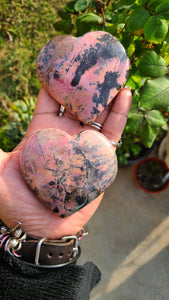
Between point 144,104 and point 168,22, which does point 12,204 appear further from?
point 168,22

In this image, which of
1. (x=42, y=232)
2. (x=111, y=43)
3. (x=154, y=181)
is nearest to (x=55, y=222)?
(x=42, y=232)

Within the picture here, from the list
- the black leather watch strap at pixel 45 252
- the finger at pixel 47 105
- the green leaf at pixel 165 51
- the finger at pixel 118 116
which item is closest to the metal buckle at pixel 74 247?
the black leather watch strap at pixel 45 252

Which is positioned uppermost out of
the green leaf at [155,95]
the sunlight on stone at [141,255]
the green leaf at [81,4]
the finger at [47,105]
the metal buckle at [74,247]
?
the green leaf at [81,4]

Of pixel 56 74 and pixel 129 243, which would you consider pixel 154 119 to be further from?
pixel 129 243

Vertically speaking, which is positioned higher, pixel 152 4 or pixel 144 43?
pixel 152 4

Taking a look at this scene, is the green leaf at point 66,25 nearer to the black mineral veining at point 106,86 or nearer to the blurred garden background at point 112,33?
the blurred garden background at point 112,33

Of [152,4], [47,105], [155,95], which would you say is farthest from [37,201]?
[152,4]

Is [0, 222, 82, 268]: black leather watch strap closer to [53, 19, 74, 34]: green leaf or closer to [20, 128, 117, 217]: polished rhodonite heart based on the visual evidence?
[20, 128, 117, 217]: polished rhodonite heart
